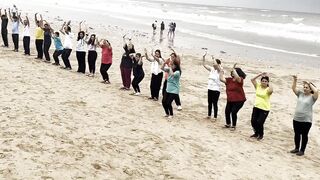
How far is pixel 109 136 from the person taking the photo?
8.77 meters

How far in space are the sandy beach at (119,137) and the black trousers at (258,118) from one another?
30 cm

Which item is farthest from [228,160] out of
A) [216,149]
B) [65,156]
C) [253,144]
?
[65,156]

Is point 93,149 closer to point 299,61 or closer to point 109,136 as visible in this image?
point 109,136

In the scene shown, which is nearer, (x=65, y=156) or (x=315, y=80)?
(x=65, y=156)

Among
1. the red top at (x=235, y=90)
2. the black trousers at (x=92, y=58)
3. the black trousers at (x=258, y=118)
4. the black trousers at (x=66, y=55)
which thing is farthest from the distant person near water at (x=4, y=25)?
the black trousers at (x=258, y=118)

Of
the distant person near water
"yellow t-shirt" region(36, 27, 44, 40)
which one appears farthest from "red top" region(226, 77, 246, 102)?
the distant person near water

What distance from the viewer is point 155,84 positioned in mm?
12727

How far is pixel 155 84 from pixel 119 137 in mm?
4117

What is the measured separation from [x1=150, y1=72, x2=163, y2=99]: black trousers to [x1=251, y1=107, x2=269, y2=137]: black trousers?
336 centimetres

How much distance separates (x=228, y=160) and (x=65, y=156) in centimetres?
318

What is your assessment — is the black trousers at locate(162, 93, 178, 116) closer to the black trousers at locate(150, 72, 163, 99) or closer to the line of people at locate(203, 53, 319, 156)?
the line of people at locate(203, 53, 319, 156)

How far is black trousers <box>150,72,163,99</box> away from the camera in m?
12.6

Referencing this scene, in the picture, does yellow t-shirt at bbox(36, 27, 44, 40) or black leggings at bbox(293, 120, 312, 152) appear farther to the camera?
yellow t-shirt at bbox(36, 27, 44, 40)

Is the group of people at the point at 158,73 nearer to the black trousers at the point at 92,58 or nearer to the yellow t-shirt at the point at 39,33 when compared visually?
the black trousers at the point at 92,58
